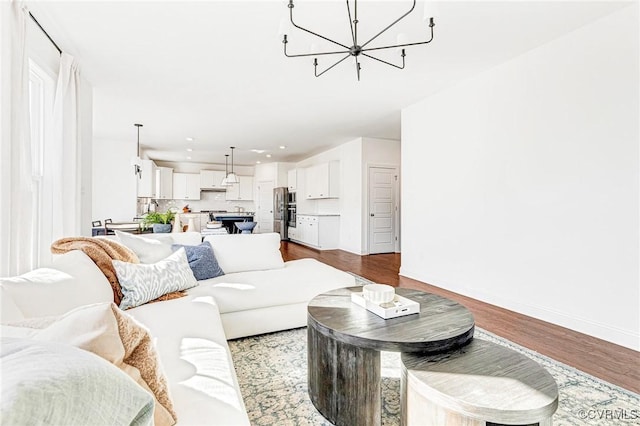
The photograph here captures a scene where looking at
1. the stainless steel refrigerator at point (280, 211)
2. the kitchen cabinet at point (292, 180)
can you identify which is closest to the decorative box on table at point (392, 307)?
the kitchen cabinet at point (292, 180)

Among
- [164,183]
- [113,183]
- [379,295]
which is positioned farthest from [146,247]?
[164,183]

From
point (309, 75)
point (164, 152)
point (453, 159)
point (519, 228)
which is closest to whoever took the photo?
point (519, 228)

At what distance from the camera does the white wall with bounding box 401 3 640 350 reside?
2445 millimetres

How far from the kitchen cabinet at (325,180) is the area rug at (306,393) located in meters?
5.43

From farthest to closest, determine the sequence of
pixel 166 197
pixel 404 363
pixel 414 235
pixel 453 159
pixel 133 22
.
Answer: pixel 166 197
pixel 414 235
pixel 453 159
pixel 133 22
pixel 404 363

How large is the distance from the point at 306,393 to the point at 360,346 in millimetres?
636

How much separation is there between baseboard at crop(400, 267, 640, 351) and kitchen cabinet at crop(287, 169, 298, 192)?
5.83 metres

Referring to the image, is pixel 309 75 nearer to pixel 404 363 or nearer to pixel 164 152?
pixel 404 363

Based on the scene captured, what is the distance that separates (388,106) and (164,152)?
626 cm

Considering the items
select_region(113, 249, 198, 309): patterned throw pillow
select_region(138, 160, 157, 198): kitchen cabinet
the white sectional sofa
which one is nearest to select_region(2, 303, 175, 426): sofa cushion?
the white sectional sofa

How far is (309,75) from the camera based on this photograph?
11.7ft

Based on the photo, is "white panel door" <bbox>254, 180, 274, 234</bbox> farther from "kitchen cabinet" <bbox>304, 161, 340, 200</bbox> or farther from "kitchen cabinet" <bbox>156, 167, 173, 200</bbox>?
"kitchen cabinet" <bbox>156, 167, 173, 200</bbox>

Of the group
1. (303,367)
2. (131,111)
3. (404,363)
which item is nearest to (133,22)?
(131,111)

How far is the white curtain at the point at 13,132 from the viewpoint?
5.79 ft
